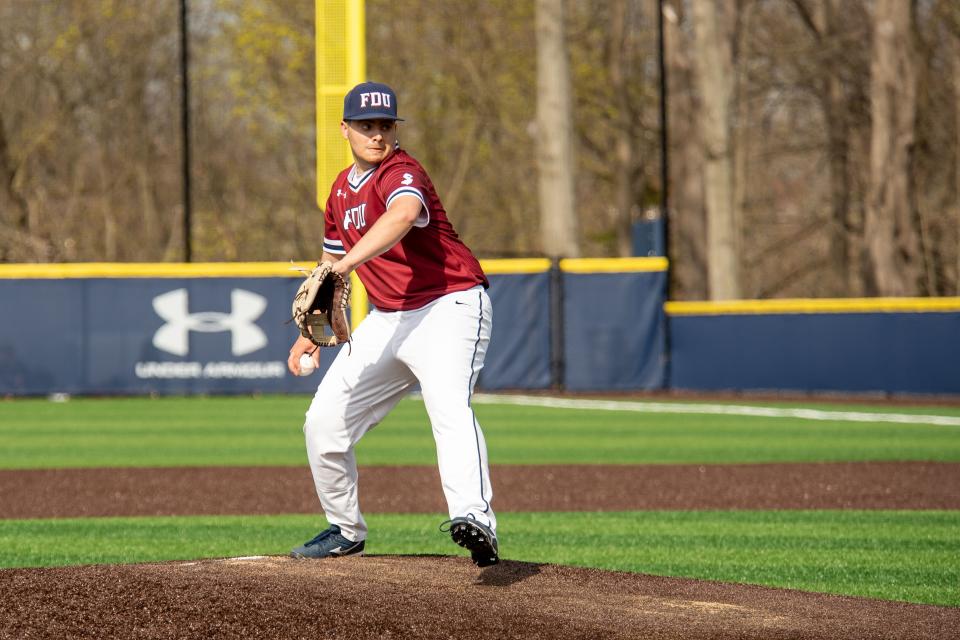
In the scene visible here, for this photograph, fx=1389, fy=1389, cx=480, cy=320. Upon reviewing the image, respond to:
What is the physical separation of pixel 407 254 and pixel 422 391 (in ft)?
1.85

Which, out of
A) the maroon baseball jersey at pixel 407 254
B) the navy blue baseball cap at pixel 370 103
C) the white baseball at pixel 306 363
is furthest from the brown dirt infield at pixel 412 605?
the navy blue baseball cap at pixel 370 103

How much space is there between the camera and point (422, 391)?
17.5 feet

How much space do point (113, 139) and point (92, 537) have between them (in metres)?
31.6

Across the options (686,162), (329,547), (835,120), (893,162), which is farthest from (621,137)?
(329,547)

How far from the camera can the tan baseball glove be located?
5.21 meters

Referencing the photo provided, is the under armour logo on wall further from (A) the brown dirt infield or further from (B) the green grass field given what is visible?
(A) the brown dirt infield

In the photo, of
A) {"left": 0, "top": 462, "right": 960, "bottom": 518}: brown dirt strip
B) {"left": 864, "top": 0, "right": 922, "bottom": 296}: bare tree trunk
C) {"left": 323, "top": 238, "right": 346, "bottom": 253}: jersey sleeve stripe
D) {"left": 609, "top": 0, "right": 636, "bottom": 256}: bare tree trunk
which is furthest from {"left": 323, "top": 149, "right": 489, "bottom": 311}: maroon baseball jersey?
{"left": 609, "top": 0, "right": 636, "bottom": 256}: bare tree trunk

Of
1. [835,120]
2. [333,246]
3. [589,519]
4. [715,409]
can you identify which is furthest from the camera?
[835,120]

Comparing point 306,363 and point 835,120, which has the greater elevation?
point 835,120

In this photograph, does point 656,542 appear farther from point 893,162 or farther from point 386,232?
point 893,162

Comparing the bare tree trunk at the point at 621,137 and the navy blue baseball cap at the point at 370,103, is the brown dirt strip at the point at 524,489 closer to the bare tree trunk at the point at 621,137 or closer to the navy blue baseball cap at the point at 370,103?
the navy blue baseball cap at the point at 370,103

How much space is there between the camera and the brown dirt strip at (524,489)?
9.03 m

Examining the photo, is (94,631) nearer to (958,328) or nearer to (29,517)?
(29,517)

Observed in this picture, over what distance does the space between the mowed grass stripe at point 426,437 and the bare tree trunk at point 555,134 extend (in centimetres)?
686
